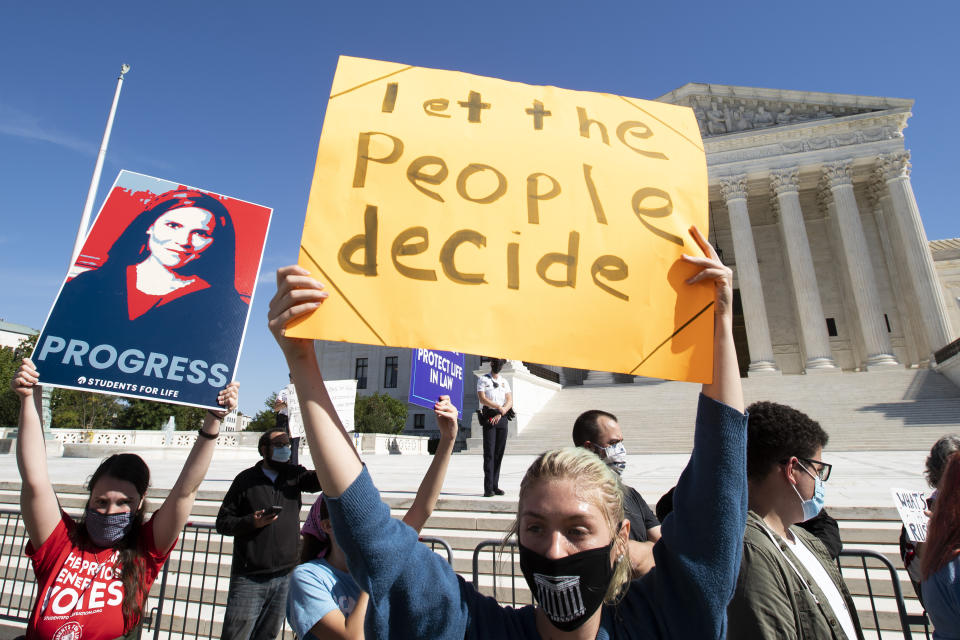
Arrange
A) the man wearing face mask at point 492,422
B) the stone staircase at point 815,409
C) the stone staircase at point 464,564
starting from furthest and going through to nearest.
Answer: the stone staircase at point 815,409, the man wearing face mask at point 492,422, the stone staircase at point 464,564

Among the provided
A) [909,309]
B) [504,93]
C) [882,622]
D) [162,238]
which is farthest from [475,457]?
[909,309]

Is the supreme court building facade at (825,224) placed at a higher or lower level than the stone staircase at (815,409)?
higher

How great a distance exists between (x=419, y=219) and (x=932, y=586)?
→ 2.61 meters

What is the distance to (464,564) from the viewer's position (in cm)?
576

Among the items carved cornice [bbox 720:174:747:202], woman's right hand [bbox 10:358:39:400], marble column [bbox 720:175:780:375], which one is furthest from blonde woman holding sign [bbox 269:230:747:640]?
carved cornice [bbox 720:174:747:202]

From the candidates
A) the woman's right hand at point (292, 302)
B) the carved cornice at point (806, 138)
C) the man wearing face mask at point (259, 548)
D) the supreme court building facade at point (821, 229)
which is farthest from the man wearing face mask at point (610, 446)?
the carved cornice at point (806, 138)

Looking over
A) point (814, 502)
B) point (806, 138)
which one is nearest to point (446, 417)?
point (814, 502)

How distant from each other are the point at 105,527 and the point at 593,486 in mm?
2523

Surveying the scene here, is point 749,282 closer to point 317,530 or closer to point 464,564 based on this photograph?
point 464,564

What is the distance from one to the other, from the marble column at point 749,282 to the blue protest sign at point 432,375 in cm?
2285

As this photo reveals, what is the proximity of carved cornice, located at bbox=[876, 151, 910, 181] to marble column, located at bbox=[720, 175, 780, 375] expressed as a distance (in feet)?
21.0

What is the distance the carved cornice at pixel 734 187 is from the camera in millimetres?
29227

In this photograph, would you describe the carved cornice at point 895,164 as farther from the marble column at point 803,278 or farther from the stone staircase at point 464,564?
the stone staircase at point 464,564

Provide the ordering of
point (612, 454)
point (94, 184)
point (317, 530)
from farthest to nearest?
point (94, 184) → point (612, 454) → point (317, 530)
